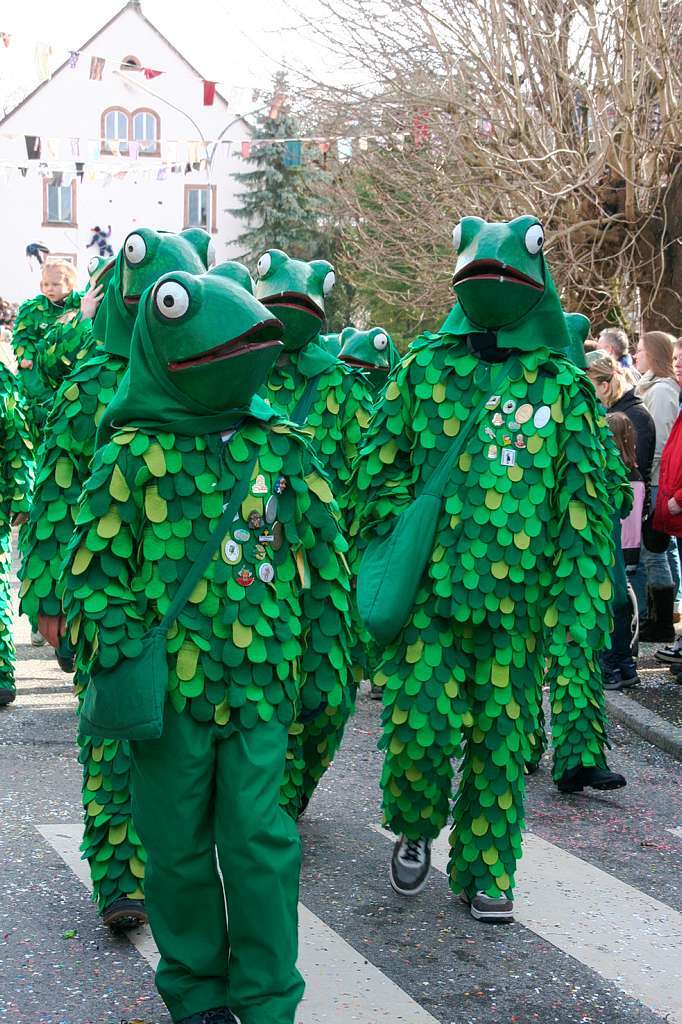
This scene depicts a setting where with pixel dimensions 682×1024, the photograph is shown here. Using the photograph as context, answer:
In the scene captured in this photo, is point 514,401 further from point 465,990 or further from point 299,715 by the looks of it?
point 465,990

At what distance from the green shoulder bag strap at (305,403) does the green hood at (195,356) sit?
2.19m

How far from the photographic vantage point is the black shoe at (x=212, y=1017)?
3.36 meters

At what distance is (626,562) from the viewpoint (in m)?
8.45

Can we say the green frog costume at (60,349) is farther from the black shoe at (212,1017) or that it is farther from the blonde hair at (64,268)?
the black shoe at (212,1017)

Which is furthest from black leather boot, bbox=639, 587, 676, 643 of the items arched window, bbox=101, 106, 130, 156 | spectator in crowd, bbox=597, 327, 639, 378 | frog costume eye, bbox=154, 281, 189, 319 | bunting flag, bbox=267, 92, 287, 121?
arched window, bbox=101, 106, 130, 156

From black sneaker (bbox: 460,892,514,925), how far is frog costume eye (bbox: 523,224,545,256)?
6.86 feet

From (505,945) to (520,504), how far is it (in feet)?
4.52

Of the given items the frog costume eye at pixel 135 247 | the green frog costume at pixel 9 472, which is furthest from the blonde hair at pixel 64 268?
the frog costume eye at pixel 135 247

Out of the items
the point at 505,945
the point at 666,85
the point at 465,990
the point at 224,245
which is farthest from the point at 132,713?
the point at 224,245

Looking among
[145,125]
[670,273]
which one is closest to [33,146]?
[670,273]

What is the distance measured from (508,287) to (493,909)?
1997 millimetres

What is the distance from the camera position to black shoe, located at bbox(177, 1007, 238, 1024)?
3.36 m

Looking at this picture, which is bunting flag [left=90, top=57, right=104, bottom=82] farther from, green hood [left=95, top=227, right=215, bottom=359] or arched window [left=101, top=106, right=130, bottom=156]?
arched window [left=101, top=106, right=130, bottom=156]

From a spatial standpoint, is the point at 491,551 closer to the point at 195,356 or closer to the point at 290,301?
the point at 195,356
